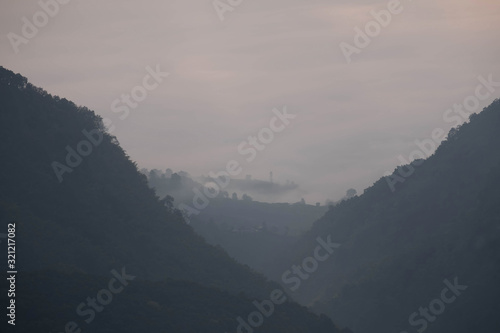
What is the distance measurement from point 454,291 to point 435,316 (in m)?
3.98

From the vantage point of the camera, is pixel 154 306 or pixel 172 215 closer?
pixel 154 306

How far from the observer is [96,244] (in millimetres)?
Answer: 78688

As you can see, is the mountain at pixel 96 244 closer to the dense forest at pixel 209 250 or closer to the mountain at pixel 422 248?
the dense forest at pixel 209 250

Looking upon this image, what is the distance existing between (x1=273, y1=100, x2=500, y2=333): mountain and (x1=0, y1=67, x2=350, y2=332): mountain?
47.8ft

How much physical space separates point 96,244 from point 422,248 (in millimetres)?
42357

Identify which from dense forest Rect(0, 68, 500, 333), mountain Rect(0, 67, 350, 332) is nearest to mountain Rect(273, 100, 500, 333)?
dense forest Rect(0, 68, 500, 333)

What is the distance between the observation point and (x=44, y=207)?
7869cm

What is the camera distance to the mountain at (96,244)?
65.2 m

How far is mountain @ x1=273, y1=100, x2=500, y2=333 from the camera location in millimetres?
89188

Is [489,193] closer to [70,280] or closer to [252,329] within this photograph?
[252,329]

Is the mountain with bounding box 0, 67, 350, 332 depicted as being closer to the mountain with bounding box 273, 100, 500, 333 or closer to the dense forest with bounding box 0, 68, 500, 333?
the dense forest with bounding box 0, 68, 500, 333

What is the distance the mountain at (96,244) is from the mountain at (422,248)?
1458 centimetres

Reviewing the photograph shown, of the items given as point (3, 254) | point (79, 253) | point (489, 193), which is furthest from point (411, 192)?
point (3, 254)

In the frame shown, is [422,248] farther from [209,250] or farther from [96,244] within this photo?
[96,244]
